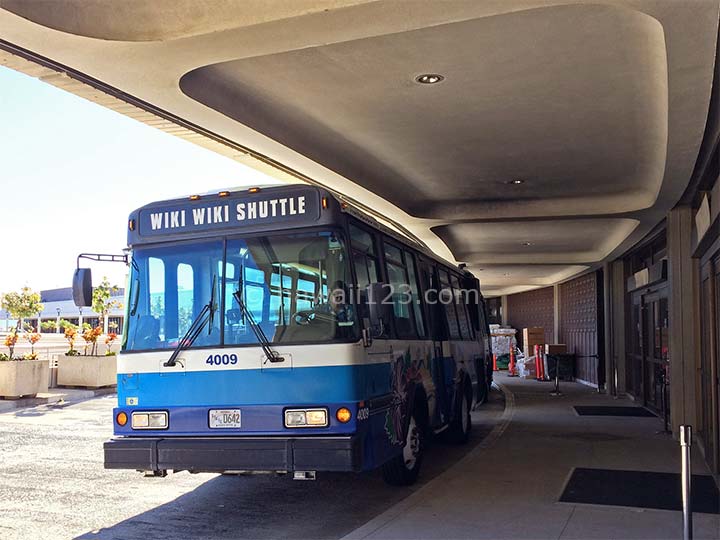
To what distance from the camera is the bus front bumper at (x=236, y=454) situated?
21.1ft

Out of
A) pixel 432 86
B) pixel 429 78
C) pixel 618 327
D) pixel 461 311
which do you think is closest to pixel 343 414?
pixel 429 78

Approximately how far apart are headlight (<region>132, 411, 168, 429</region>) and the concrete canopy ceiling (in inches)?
123

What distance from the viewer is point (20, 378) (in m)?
17.4

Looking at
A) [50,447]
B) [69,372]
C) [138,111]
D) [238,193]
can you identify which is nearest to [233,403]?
[238,193]

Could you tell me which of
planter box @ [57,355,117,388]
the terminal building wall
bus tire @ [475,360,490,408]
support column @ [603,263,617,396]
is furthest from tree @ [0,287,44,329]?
bus tire @ [475,360,490,408]

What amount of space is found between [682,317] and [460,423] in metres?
3.84

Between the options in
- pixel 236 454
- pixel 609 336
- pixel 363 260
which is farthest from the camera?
pixel 609 336

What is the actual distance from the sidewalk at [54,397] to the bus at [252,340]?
11.0 meters

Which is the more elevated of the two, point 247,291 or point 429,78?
point 429,78

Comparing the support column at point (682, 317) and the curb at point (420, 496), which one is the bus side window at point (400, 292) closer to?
the curb at point (420, 496)

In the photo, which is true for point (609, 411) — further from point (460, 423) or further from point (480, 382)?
point (460, 423)

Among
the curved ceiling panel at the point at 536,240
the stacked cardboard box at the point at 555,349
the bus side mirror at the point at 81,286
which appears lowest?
the stacked cardboard box at the point at 555,349

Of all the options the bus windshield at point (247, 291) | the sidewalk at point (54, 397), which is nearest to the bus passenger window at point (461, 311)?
the bus windshield at point (247, 291)

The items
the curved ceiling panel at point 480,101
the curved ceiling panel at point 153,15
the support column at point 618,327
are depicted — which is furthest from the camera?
the support column at point 618,327
